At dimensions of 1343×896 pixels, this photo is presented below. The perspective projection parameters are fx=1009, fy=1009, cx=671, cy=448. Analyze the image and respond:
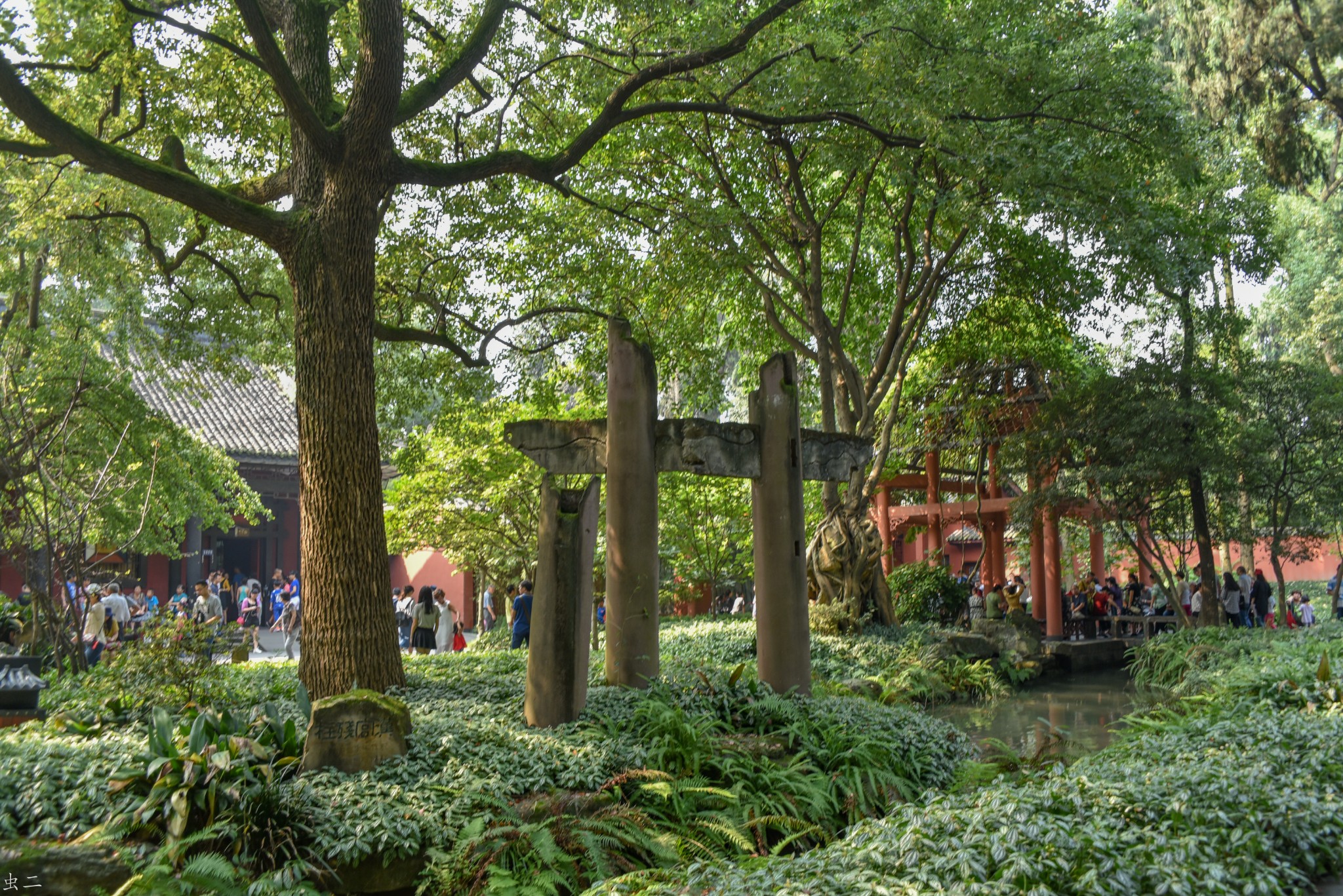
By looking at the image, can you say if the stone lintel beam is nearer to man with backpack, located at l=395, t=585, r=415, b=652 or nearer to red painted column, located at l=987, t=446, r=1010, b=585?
man with backpack, located at l=395, t=585, r=415, b=652

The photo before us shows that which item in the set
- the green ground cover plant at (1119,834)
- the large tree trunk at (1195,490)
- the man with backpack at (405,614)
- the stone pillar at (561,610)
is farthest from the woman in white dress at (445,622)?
the green ground cover plant at (1119,834)

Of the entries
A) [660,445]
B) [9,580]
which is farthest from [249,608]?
[660,445]

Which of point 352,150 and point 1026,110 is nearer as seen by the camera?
point 352,150

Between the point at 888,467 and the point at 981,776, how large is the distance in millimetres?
15212

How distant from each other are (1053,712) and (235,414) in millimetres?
19460

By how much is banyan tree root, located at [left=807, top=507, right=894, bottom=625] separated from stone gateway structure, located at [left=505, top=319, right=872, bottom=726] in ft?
19.2

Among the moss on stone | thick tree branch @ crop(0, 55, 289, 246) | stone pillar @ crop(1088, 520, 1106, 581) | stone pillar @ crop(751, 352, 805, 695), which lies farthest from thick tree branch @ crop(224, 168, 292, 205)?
stone pillar @ crop(1088, 520, 1106, 581)

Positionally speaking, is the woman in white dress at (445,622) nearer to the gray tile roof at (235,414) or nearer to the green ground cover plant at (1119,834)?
the gray tile roof at (235,414)

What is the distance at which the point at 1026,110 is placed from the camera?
39.9ft

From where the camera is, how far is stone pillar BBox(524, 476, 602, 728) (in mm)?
7523

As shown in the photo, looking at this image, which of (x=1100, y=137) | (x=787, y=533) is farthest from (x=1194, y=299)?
(x=787, y=533)

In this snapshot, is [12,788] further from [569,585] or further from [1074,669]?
[1074,669]

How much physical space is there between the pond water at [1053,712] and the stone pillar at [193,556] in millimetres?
16872

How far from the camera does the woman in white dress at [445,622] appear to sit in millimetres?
18000
